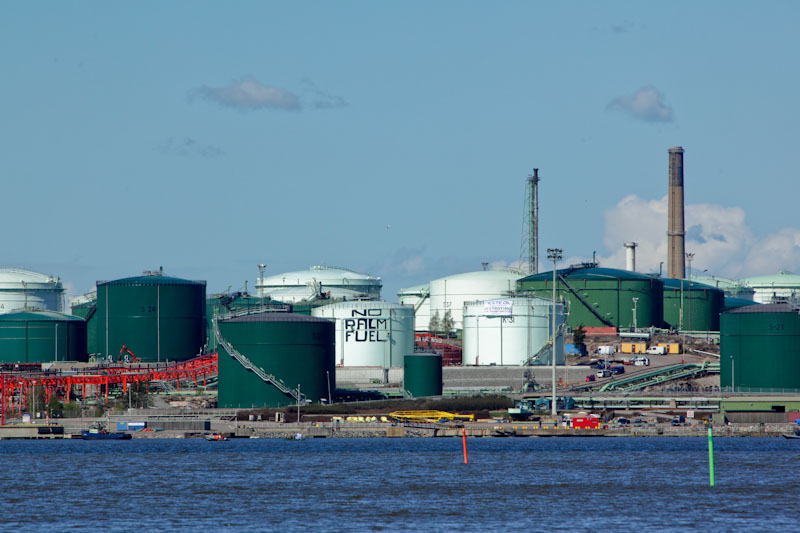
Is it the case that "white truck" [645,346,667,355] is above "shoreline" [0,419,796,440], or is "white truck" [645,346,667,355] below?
above

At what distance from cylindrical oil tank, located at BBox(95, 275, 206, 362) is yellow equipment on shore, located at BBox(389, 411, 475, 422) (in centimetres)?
4037

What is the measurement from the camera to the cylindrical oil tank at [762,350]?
142250mm

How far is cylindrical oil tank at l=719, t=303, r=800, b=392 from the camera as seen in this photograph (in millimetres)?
142250

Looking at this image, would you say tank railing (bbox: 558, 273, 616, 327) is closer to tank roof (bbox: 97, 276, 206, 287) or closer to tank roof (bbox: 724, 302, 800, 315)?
tank roof (bbox: 724, 302, 800, 315)

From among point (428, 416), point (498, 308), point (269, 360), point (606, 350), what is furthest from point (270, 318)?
point (606, 350)

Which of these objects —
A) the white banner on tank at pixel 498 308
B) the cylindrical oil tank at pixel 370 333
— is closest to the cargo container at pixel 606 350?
the white banner on tank at pixel 498 308

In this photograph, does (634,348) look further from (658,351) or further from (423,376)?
(423,376)

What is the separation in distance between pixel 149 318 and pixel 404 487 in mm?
82959

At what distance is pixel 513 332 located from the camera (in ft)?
526

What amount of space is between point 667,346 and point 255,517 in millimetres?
107073

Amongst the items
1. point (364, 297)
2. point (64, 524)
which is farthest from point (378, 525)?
point (364, 297)

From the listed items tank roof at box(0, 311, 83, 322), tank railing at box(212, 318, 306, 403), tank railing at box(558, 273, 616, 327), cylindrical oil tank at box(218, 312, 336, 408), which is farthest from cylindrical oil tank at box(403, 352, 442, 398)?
tank roof at box(0, 311, 83, 322)

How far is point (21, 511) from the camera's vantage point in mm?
75188

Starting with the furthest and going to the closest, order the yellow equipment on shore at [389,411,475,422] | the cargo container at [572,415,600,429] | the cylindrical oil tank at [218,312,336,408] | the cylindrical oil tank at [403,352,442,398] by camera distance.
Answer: the cylindrical oil tank at [403,352,442,398] → the cylindrical oil tank at [218,312,336,408] → the yellow equipment on shore at [389,411,475,422] → the cargo container at [572,415,600,429]
